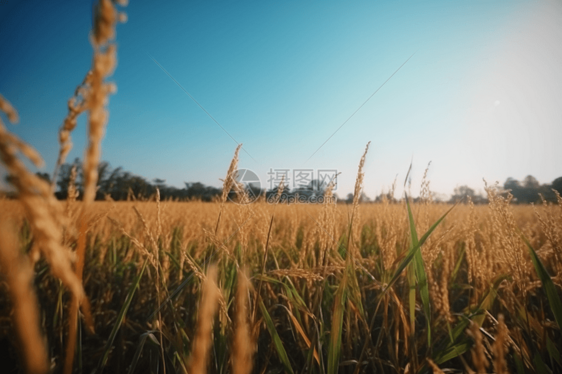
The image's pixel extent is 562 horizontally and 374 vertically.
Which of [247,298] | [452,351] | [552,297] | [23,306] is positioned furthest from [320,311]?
[23,306]

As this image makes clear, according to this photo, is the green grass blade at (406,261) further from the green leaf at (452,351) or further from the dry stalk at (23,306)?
the dry stalk at (23,306)

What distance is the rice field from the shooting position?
30cm

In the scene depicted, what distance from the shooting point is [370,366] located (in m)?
1.40

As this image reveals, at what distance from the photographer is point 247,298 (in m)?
1.25

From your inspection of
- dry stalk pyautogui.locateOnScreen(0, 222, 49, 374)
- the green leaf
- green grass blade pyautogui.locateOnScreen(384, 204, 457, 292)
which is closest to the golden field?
the green leaf

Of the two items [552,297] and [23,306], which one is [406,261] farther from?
[23,306]

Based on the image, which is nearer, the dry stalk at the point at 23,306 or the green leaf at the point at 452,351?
the dry stalk at the point at 23,306

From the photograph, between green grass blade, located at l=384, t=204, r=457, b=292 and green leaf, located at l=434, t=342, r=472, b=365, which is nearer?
green grass blade, located at l=384, t=204, r=457, b=292

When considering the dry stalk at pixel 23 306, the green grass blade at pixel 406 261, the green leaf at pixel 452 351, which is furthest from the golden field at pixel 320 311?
the dry stalk at pixel 23 306

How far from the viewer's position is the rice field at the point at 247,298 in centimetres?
30

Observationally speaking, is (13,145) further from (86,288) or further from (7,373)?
(86,288)

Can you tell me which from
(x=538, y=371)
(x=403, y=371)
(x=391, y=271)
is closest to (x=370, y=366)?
(x=403, y=371)

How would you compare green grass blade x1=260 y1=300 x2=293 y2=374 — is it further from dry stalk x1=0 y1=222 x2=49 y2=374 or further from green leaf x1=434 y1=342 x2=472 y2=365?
dry stalk x1=0 y1=222 x2=49 y2=374

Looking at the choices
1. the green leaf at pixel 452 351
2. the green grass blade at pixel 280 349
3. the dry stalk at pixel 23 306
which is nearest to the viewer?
the dry stalk at pixel 23 306
